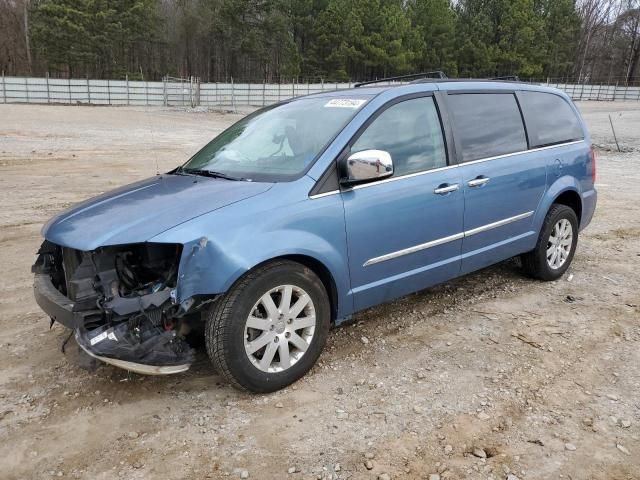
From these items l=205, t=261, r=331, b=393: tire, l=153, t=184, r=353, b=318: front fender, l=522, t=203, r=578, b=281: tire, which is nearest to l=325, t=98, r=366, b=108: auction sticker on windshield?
l=153, t=184, r=353, b=318: front fender

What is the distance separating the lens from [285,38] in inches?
2279

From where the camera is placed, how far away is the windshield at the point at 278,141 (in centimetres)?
346

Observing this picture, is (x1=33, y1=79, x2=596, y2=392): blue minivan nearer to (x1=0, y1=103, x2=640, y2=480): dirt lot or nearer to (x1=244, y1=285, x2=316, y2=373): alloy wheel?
(x1=244, y1=285, x2=316, y2=373): alloy wheel

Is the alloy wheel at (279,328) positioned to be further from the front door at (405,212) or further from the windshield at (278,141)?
the windshield at (278,141)

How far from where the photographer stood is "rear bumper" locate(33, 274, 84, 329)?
9.51ft

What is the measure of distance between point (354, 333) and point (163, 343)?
1553 millimetres

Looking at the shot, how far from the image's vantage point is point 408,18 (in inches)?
2425

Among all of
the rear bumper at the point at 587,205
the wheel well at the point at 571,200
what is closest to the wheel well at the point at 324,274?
the wheel well at the point at 571,200

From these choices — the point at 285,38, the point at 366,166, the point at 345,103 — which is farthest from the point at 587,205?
the point at 285,38

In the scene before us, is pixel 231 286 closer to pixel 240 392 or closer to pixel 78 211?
pixel 240 392

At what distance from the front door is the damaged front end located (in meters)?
1.11

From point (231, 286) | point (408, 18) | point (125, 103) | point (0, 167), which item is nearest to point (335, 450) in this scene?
point (231, 286)

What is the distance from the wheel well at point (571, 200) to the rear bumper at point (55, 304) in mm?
4152

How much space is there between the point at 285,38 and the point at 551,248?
57.4 metres
